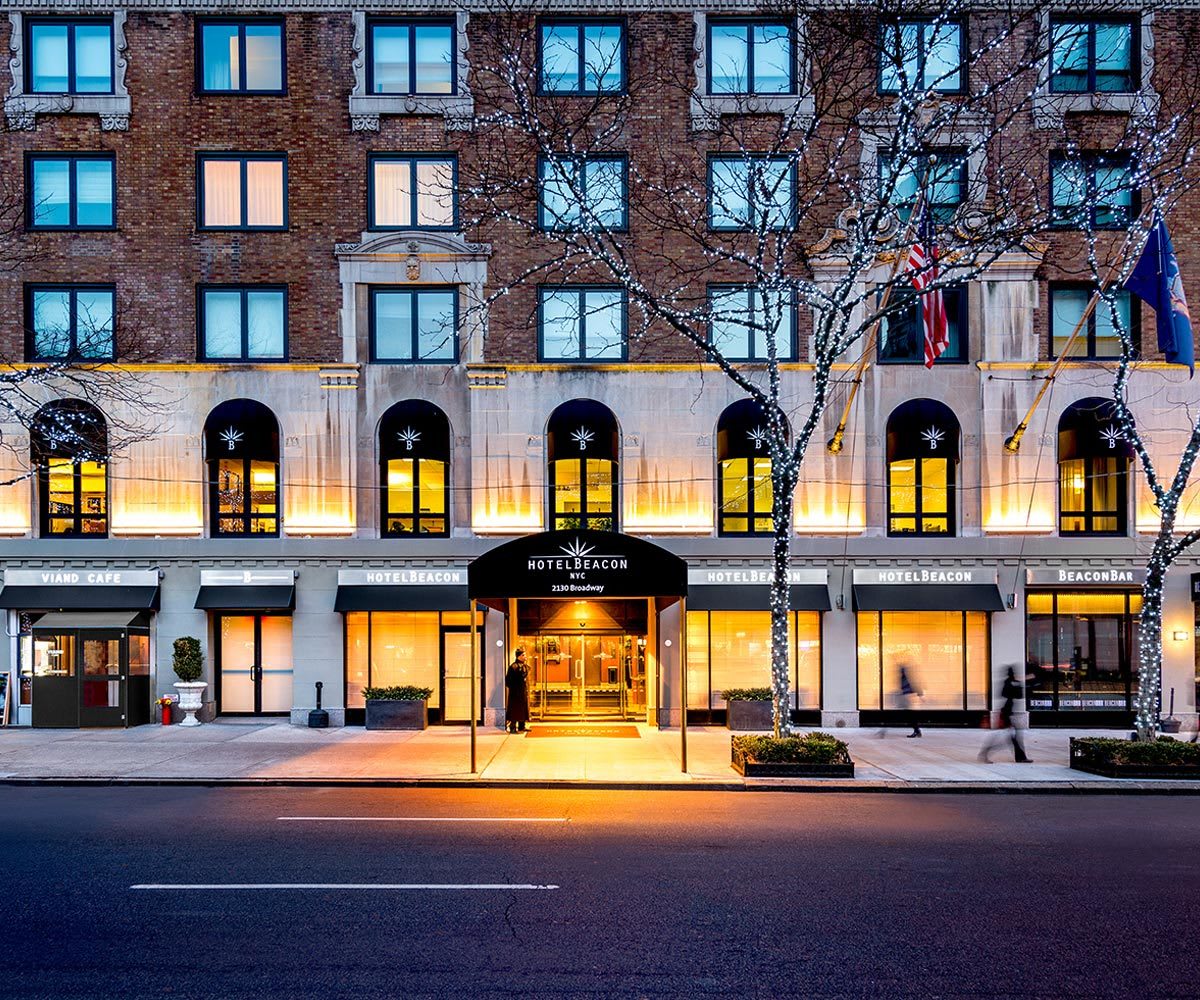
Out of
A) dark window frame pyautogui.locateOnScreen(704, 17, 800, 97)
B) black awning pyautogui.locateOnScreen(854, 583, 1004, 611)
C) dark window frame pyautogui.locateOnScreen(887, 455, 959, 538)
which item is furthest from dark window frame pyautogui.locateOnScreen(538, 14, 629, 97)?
black awning pyautogui.locateOnScreen(854, 583, 1004, 611)

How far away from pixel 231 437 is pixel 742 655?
43.6 ft

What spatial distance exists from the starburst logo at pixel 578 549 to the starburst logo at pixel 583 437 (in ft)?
17.9

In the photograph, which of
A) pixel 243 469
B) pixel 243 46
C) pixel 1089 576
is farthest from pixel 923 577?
pixel 243 46

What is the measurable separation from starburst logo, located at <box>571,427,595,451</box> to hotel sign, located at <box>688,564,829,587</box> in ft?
12.7

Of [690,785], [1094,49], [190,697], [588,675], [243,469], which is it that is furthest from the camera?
[588,675]

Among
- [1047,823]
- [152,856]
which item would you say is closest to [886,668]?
[1047,823]

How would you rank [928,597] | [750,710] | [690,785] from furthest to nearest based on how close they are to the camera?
[928,597], [750,710], [690,785]

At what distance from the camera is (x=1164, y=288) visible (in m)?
15.5

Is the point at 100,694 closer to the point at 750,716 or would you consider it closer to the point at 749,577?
the point at 750,716

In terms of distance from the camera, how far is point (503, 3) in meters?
20.0

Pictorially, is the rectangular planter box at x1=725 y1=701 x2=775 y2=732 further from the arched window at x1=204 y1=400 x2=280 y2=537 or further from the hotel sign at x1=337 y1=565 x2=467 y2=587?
the arched window at x1=204 y1=400 x2=280 y2=537

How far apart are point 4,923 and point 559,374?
1514cm

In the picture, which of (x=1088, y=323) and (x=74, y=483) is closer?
(x=1088, y=323)

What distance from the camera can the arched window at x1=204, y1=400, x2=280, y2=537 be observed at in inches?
810
